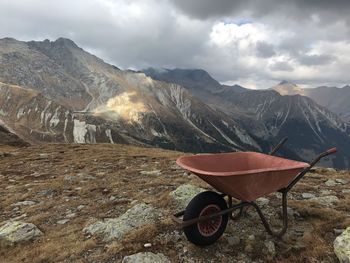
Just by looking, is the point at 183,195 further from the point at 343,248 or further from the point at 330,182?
the point at 330,182

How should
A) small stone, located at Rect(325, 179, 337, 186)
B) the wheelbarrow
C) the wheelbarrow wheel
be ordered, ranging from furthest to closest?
small stone, located at Rect(325, 179, 337, 186) → the wheelbarrow wheel → the wheelbarrow

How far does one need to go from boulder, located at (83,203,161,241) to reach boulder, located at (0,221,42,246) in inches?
62.1

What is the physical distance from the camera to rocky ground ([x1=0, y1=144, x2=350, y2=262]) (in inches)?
363

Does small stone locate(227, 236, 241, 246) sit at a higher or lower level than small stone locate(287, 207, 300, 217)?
lower

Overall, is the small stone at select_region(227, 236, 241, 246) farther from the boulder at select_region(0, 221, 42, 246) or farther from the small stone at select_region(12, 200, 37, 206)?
the small stone at select_region(12, 200, 37, 206)

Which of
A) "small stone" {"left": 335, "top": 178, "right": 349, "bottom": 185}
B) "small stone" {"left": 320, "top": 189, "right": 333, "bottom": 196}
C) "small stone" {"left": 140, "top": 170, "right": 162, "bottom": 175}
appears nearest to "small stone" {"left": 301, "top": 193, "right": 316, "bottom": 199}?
"small stone" {"left": 320, "top": 189, "right": 333, "bottom": 196}

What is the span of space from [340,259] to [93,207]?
8555 mm

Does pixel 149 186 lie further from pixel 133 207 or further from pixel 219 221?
pixel 219 221

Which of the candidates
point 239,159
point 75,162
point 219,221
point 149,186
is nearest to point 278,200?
point 239,159

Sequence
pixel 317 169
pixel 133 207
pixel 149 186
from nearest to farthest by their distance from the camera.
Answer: pixel 133 207 → pixel 149 186 → pixel 317 169

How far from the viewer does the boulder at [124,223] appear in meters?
10.6

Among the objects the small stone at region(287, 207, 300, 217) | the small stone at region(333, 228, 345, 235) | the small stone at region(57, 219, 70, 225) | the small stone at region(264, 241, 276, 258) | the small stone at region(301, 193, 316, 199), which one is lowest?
the small stone at region(57, 219, 70, 225)

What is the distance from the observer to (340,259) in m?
8.38

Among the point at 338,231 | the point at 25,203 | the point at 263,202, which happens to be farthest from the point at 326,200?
the point at 25,203
